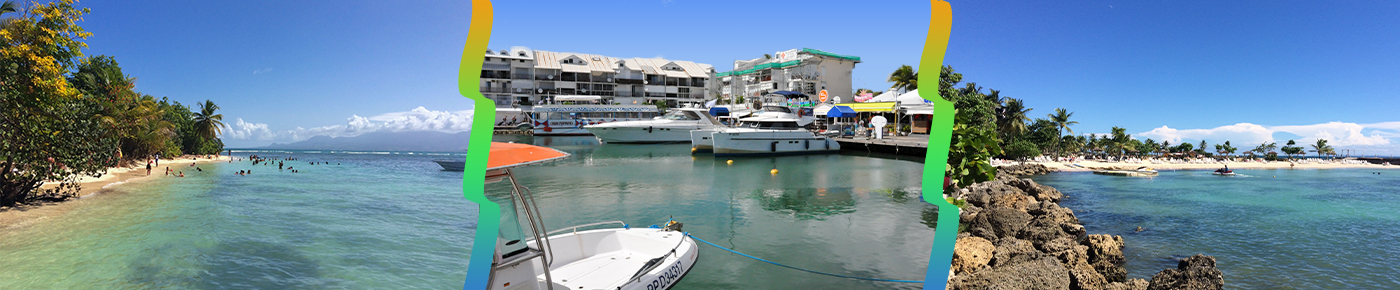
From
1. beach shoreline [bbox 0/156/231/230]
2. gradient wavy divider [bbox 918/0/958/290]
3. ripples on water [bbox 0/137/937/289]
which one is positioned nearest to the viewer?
gradient wavy divider [bbox 918/0/958/290]

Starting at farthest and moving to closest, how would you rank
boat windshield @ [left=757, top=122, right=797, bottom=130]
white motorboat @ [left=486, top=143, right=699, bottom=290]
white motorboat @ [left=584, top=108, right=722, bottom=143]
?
1. white motorboat @ [left=584, top=108, right=722, bottom=143]
2. boat windshield @ [left=757, top=122, right=797, bottom=130]
3. white motorboat @ [left=486, top=143, right=699, bottom=290]

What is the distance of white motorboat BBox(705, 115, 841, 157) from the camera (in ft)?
89.3

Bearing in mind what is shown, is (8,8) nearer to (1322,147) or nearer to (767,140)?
(767,140)

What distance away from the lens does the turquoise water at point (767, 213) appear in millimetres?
5191

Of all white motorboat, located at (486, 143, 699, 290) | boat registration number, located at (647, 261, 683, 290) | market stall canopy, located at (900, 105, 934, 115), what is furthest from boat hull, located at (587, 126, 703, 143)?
boat registration number, located at (647, 261, 683, 290)

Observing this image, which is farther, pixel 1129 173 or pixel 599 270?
pixel 1129 173

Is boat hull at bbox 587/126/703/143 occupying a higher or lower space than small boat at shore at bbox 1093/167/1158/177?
higher

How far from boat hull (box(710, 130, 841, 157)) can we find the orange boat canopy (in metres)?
24.8

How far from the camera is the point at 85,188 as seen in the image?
7.91 meters

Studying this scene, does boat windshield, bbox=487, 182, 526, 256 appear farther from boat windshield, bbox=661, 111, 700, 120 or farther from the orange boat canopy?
boat windshield, bbox=661, 111, 700, 120

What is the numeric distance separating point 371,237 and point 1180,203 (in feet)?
68.3

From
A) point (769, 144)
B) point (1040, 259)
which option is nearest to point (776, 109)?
point (769, 144)

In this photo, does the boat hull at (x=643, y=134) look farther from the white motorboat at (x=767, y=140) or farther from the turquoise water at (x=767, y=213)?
the turquoise water at (x=767, y=213)

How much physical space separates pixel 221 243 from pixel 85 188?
15.9 feet
